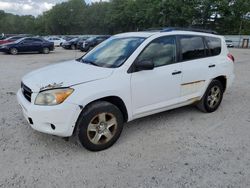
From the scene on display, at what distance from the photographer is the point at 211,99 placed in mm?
5066

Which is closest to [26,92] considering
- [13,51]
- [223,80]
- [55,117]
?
[55,117]

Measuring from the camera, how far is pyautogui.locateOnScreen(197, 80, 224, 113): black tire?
491cm

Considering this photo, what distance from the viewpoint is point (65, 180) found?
2883 mm

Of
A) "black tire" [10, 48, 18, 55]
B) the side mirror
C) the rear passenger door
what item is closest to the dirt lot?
the rear passenger door

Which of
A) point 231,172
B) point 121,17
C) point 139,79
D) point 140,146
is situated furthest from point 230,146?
point 121,17

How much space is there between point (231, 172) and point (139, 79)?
178 cm

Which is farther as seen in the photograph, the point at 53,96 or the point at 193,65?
the point at 193,65

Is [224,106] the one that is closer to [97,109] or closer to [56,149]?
[97,109]

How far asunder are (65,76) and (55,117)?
2.15ft

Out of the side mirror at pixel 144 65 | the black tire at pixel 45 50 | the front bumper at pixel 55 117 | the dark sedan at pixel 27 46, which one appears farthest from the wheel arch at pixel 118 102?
the black tire at pixel 45 50

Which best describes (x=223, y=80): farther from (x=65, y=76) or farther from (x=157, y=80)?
(x=65, y=76)

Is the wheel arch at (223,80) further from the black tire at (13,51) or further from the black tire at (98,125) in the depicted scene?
the black tire at (13,51)

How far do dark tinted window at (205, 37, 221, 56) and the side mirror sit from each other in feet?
6.15

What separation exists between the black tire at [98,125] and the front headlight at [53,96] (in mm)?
332
